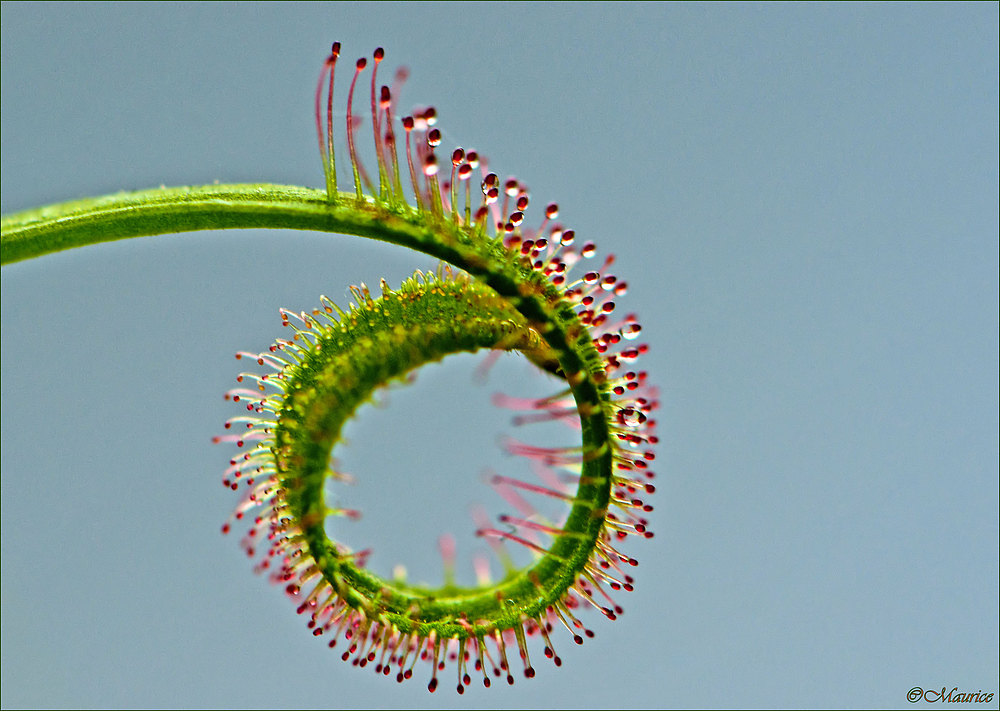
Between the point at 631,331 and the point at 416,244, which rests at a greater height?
the point at 416,244

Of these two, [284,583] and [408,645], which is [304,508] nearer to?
[284,583]

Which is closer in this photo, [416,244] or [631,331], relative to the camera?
[416,244]

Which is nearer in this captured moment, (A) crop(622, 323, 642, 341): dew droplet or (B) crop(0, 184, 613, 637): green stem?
(B) crop(0, 184, 613, 637): green stem

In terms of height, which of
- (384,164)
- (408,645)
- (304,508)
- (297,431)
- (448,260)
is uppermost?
(384,164)

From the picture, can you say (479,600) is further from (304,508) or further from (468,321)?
(468,321)

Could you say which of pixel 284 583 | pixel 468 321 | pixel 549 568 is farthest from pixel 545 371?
pixel 284 583

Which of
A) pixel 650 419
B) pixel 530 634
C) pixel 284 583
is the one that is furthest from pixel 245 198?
pixel 530 634

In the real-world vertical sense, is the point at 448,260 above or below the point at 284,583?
above

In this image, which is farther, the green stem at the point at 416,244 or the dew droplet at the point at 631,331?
the dew droplet at the point at 631,331

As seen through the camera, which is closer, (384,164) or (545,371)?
(384,164)
